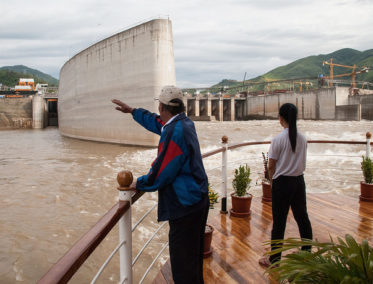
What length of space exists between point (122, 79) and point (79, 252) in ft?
65.9

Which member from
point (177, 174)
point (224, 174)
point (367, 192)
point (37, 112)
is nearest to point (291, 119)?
point (177, 174)

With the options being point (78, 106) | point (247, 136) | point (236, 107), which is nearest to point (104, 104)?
point (78, 106)

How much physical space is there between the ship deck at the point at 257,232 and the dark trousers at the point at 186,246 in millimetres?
855

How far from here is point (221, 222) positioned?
3.78m

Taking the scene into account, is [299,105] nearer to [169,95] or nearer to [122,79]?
[122,79]

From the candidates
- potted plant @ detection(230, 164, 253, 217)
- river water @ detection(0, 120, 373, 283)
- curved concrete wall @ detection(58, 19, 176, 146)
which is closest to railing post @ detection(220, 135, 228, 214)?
potted plant @ detection(230, 164, 253, 217)

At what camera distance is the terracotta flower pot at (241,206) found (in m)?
3.93

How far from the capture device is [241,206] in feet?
13.0

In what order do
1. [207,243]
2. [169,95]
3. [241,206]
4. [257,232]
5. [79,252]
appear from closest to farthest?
[79,252], [169,95], [207,243], [257,232], [241,206]

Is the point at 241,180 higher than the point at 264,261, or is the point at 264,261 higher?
the point at 241,180

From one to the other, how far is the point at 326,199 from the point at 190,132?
3.91m

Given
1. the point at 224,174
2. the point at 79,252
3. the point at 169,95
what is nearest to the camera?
the point at 79,252

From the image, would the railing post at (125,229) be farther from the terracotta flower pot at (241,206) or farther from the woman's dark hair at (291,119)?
the terracotta flower pot at (241,206)

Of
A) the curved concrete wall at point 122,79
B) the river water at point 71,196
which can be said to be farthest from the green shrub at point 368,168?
the curved concrete wall at point 122,79
